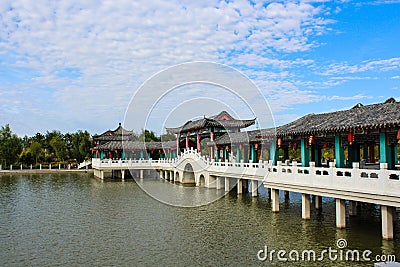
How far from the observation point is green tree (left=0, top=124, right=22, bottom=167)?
46.5 meters

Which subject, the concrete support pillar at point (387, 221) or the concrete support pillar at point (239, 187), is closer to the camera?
the concrete support pillar at point (387, 221)

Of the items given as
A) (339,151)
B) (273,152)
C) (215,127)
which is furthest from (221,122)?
(339,151)

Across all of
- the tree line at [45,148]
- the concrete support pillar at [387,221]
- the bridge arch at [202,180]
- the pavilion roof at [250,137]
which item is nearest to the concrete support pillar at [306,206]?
the concrete support pillar at [387,221]

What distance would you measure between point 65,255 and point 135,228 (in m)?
3.40

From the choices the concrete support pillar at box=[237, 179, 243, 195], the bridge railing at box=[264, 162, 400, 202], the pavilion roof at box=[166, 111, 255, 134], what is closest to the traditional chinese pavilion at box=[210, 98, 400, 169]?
the bridge railing at box=[264, 162, 400, 202]

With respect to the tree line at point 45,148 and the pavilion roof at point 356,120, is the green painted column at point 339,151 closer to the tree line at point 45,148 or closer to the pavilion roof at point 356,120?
the pavilion roof at point 356,120

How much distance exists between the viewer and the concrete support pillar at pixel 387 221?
10.5 metres

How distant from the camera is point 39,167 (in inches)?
1877

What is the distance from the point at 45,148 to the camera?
5628 centimetres

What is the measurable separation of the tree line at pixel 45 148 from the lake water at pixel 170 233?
30.9 m

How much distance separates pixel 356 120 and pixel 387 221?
12.2ft

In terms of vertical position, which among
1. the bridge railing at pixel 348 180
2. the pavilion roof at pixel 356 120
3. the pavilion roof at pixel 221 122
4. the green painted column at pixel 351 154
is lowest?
the bridge railing at pixel 348 180

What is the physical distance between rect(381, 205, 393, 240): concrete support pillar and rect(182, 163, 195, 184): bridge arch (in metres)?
19.2

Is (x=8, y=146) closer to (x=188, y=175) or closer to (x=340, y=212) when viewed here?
(x=188, y=175)
